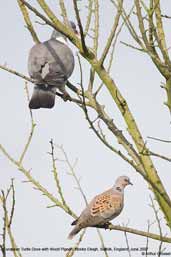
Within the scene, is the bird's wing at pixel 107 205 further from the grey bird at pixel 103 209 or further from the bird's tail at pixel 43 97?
the bird's tail at pixel 43 97

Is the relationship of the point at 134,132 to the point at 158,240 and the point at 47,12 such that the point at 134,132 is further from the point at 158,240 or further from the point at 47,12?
the point at 47,12

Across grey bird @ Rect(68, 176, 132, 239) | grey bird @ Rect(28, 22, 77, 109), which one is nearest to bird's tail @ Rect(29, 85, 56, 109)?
grey bird @ Rect(28, 22, 77, 109)

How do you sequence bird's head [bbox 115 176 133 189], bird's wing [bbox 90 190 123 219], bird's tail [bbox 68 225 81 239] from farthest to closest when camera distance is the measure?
bird's head [bbox 115 176 133 189] < bird's wing [bbox 90 190 123 219] < bird's tail [bbox 68 225 81 239]

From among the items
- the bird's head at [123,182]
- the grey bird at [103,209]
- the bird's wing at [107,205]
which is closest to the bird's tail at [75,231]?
the grey bird at [103,209]

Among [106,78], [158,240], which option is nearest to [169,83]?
[106,78]

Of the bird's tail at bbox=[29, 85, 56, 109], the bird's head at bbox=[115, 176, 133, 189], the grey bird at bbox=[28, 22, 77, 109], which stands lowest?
the bird's head at bbox=[115, 176, 133, 189]

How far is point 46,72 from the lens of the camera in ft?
16.3

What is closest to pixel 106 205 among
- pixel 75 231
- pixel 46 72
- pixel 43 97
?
pixel 75 231

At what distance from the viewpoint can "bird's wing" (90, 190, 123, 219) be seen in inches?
211

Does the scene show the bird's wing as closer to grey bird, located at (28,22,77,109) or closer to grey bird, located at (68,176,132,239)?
grey bird, located at (68,176,132,239)

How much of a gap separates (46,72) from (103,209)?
4.54 feet

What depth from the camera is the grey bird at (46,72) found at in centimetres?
499

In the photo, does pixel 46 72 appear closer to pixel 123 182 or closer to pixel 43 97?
pixel 43 97

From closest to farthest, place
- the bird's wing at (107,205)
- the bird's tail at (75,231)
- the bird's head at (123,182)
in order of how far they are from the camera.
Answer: the bird's tail at (75,231) < the bird's wing at (107,205) < the bird's head at (123,182)
